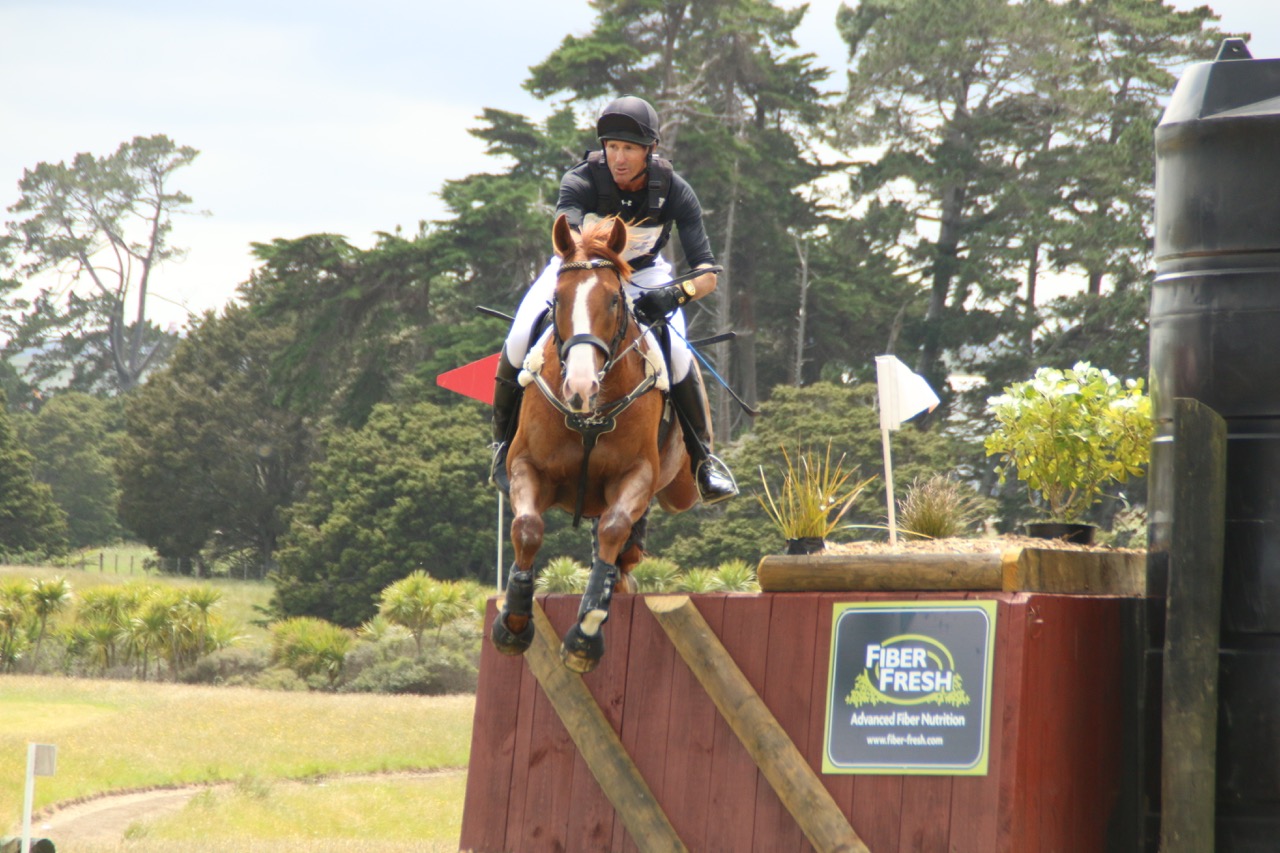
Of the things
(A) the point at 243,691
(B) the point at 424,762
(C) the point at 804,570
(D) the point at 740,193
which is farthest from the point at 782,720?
(D) the point at 740,193

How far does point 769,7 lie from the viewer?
4566cm

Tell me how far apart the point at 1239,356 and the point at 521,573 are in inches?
123

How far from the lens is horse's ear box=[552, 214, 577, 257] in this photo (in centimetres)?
682

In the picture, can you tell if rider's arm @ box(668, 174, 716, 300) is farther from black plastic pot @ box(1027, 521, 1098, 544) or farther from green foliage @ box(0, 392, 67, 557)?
green foliage @ box(0, 392, 67, 557)

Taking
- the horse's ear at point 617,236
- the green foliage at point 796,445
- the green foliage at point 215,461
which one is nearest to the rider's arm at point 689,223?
the horse's ear at point 617,236

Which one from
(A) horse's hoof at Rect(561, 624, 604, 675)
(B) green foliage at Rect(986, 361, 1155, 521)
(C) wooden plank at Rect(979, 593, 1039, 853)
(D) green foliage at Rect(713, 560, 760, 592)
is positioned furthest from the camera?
(D) green foliage at Rect(713, 560, 760, 592)

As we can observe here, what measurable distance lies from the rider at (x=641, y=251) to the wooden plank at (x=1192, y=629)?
7.95ft

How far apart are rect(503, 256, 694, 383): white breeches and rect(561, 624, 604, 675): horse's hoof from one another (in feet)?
4.67

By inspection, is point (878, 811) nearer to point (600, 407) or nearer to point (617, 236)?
point (600, 407)

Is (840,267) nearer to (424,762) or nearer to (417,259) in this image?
(417,259)

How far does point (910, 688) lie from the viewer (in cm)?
627

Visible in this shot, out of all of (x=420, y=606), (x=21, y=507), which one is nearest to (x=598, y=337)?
(x=420, y=606)

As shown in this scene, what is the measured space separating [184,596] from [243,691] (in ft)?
12.6

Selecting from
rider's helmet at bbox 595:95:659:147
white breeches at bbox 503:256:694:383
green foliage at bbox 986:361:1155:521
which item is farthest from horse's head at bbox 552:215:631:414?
green foliage at bbox 986:361:1155:521
